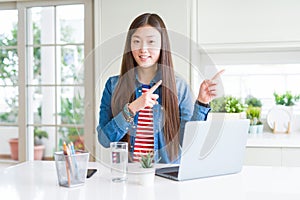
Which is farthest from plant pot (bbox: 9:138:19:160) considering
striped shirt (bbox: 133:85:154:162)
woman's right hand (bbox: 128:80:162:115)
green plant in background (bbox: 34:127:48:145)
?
woman's right hand (bbox: 128:80:162:115)

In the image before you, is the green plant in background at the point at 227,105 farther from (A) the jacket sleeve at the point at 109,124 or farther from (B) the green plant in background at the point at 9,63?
(B) the green plant in background at the point at 9,63

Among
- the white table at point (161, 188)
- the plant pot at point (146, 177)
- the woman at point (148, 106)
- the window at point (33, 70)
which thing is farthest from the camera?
the window at point (33, 70)

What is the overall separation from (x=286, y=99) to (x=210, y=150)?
2047mm

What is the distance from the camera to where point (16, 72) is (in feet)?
11.1

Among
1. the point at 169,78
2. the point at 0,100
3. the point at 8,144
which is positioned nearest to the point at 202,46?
the point at 169,78

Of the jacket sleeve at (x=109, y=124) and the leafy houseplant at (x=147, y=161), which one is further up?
the jacket sleeve at (x=109, y=124)

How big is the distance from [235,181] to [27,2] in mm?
2477

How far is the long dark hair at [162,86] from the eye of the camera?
59.1 inches

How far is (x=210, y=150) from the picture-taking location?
1.34 metres

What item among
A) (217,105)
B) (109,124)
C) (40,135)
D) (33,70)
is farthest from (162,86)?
(40,135)

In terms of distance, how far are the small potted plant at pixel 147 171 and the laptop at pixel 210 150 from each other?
10 centimetres

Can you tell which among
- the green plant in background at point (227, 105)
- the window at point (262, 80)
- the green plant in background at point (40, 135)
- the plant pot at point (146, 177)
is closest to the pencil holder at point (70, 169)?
the plant pot at point (146, 177)

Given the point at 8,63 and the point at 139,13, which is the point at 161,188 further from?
the point at 8,63

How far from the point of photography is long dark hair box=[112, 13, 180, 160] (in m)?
1.50
